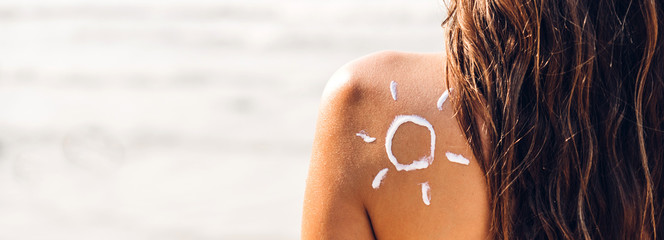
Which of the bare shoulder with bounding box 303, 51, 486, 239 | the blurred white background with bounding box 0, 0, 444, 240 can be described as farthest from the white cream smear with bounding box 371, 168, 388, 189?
the blurred white background with bounding box 0, 0, 444, 240

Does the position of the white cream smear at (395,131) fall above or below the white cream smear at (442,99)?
below

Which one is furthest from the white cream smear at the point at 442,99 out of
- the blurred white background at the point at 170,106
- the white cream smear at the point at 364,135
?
the blurred white background at the point at 170,106

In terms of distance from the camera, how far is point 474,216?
0.92 metres

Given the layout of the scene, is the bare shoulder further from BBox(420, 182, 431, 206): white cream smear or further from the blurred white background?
the blurred white background

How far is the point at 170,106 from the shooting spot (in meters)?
4.55

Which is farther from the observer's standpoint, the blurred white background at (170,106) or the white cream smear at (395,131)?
the blurred white background at (170,106)

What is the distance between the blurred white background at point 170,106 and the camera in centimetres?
356

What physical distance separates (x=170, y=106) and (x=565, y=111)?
12.9 feet

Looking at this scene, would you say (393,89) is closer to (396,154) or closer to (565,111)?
(396,154)

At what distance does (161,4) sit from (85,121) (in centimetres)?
165

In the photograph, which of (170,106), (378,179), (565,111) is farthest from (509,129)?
(170,106)

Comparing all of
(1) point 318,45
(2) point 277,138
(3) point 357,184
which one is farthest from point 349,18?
(3) point 357,184

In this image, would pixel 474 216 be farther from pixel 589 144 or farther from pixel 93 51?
pixel 93 51

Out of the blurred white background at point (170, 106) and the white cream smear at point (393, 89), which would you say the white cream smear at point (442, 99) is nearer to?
the white cream smear at point (393, 89)
